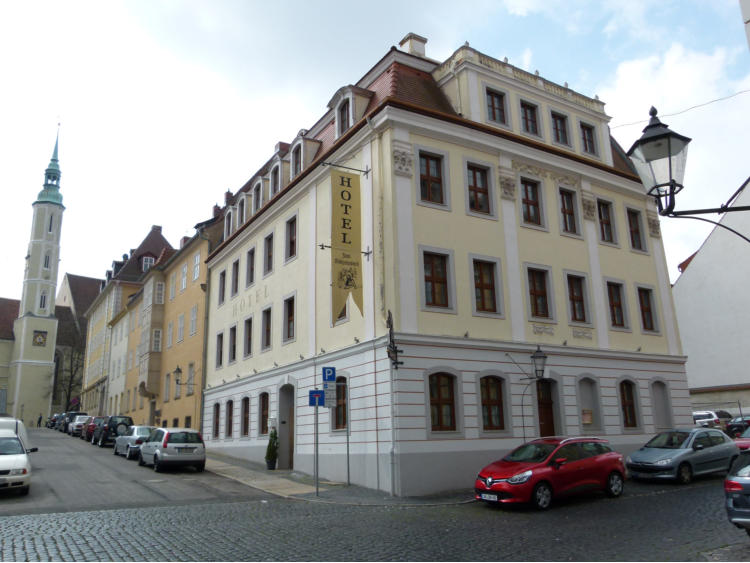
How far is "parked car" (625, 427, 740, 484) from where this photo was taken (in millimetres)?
17656

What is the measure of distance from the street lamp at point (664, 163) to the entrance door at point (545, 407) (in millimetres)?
14445

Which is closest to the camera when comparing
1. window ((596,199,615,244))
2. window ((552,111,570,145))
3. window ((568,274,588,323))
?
window ((568,274,588,323))

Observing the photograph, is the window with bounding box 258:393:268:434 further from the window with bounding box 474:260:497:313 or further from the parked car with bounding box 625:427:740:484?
the parked car with bounding box 625:427:740:484

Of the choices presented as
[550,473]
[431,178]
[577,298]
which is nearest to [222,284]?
[431,178]

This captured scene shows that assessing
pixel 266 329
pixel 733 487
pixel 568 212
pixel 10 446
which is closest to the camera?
pixel 733 487

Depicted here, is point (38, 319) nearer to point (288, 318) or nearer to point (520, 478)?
point (288, 318)

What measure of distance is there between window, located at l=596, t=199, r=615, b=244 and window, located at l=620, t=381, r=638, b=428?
5853 millimetres

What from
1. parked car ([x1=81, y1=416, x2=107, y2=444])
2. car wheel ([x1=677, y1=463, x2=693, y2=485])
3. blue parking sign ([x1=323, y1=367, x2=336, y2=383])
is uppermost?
blue parking sign ([x1=323, y1=367, x2=336, y2=383])

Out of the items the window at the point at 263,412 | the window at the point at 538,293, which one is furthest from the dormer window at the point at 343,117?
the window at the point at 263,412

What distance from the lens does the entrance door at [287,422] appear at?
24.0 meters

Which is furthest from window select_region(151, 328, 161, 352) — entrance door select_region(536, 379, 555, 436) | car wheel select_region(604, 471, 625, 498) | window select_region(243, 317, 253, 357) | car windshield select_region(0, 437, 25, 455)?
car wheel select_region(604, 471, 625, 498)

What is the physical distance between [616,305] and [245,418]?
54.5ft

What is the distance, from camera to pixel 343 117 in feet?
76.4

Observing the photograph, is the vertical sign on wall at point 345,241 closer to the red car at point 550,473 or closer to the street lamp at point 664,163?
the red car at point 550,473
